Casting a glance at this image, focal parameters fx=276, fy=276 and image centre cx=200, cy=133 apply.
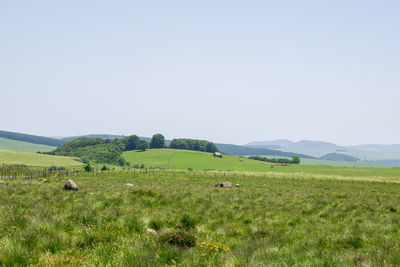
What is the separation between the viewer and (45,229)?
22.1 feet

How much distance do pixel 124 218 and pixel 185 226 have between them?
7.87ft

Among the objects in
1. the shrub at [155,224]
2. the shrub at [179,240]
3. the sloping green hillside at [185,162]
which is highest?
the shrub at [179,240]

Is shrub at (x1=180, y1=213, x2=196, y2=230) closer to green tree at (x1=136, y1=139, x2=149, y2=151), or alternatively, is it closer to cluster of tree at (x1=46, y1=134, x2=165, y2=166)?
cluster of tree at (x1=46, y1=134, x2=165, y2=166)

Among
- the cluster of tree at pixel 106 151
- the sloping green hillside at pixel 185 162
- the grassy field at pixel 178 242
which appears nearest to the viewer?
the grassy field at pixel 178 242

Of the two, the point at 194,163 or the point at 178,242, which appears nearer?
the point at 178,242

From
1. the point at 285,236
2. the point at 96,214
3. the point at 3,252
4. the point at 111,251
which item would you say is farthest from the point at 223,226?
the point at 3,252

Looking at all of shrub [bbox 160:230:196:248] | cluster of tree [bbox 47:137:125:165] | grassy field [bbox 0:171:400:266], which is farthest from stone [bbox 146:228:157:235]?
cluster of tree [bbox 47:137:125:165]

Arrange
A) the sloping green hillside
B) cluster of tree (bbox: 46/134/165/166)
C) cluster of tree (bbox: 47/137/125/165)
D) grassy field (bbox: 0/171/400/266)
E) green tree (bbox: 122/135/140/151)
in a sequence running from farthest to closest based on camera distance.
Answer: green tree (bbox: 122/135/140/151) → cluster of tree (bbox: 46/134/165/166) → cluster of tree (bbox: 47/137/125/165) → the sloping green hillside → grassy field (bbox: 0/171/400/266)

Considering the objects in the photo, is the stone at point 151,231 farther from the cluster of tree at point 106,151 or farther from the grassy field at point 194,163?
the cluster of tree at point 106,151

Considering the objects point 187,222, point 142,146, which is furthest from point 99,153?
point 187,222

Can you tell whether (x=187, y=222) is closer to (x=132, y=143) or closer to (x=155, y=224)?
(x=155, y=224)

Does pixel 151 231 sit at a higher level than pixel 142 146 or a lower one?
lower

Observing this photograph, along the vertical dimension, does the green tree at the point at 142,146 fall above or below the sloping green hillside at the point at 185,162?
above

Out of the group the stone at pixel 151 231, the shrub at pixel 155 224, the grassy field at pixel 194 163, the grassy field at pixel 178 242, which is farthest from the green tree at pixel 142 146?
the stone at pixel 151 231
